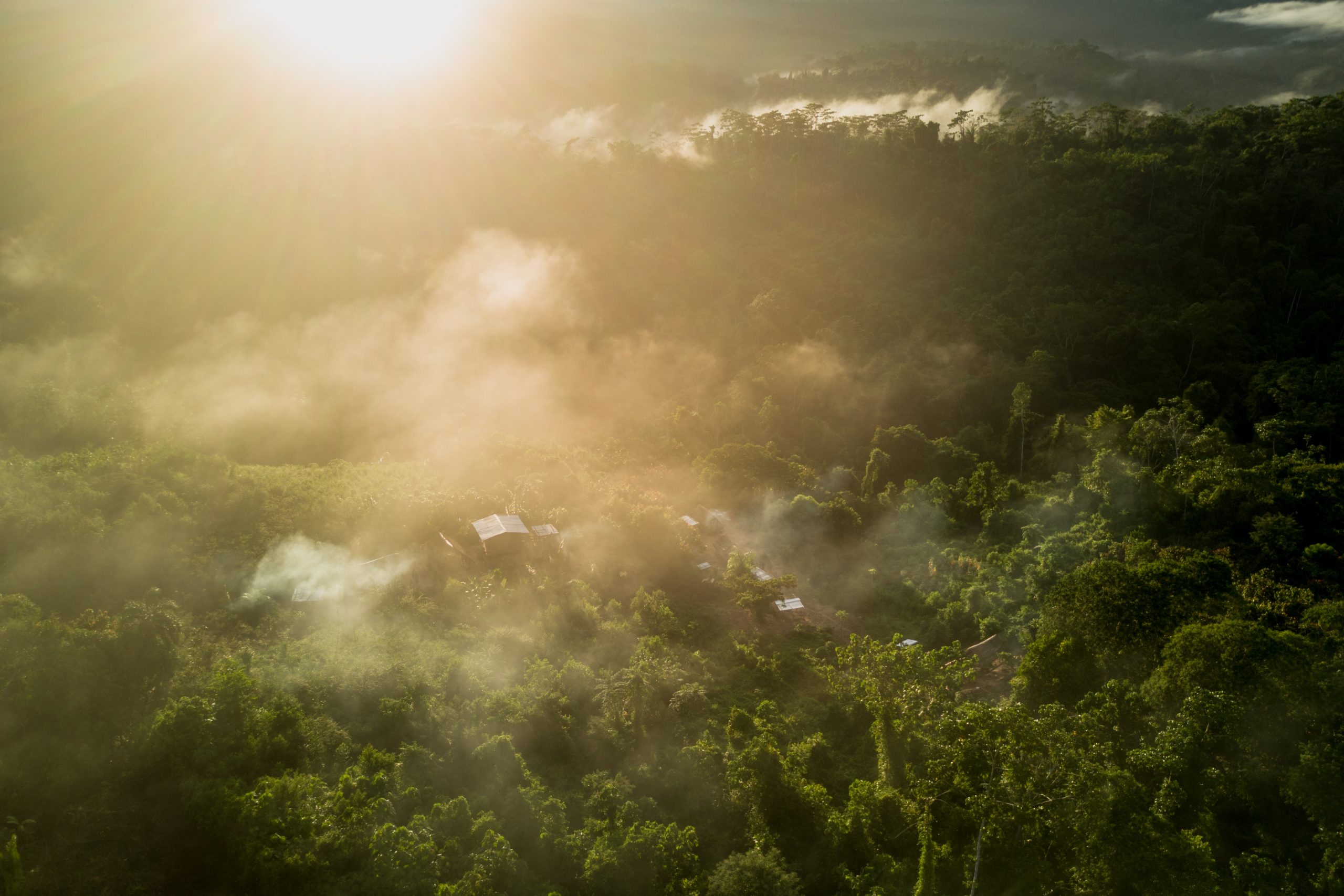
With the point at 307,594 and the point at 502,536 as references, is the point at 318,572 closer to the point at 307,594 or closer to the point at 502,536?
the point at 307,594

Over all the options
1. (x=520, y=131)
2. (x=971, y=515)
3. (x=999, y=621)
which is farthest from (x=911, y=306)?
(x=520, y=131)

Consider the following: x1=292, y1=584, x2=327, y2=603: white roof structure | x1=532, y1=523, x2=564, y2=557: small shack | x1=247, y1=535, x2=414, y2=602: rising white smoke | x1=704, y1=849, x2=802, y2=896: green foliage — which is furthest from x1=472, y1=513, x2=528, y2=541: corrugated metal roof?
x1=704, y1=849, x2=802, y2=896: green foliage

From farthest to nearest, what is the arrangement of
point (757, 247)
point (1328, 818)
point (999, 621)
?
1. point (757, 247)
2. point (999, 621)
3. point (1328, 818)

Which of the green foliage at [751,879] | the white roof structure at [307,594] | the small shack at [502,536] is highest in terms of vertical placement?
the white roof structure at [307,594]

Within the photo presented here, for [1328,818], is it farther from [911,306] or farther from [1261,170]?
[1261,170]

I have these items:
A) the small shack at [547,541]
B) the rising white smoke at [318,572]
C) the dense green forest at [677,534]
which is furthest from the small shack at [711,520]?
the rising white smoke at [318,572]

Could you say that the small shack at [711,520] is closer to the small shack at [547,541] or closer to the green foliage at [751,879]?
the small shack at [547,541]

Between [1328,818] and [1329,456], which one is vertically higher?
[1328,818]
